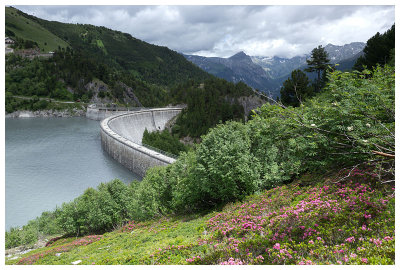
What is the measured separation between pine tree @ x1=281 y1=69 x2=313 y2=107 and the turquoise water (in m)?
29.9

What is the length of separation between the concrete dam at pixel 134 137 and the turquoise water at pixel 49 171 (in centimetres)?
207

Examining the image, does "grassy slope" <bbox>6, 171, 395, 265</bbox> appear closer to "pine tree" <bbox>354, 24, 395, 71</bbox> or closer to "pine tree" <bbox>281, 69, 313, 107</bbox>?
"pine tree" <bbox>281, 69, 313, 107</bbox>

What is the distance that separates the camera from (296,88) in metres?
40.4

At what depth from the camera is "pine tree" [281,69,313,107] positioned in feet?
131

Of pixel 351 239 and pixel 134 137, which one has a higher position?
pixel 351 239

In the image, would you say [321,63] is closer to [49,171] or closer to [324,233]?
[324,233]

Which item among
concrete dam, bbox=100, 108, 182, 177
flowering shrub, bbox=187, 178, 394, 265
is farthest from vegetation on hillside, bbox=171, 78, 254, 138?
flowering shrub, bbox=187, 178, 394, 265

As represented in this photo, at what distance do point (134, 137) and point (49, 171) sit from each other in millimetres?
36686

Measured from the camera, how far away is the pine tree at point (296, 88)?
1576 inches

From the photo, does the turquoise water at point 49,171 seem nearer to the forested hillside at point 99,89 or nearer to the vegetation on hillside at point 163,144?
the vegetation on hillside at point 163,144

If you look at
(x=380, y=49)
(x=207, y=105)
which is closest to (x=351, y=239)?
(x=380, y=49)

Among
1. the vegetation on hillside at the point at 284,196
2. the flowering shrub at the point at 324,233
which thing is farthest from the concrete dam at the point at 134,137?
the flowering shrub at the point at 324,233

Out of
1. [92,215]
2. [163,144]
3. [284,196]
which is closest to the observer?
[284,196]
